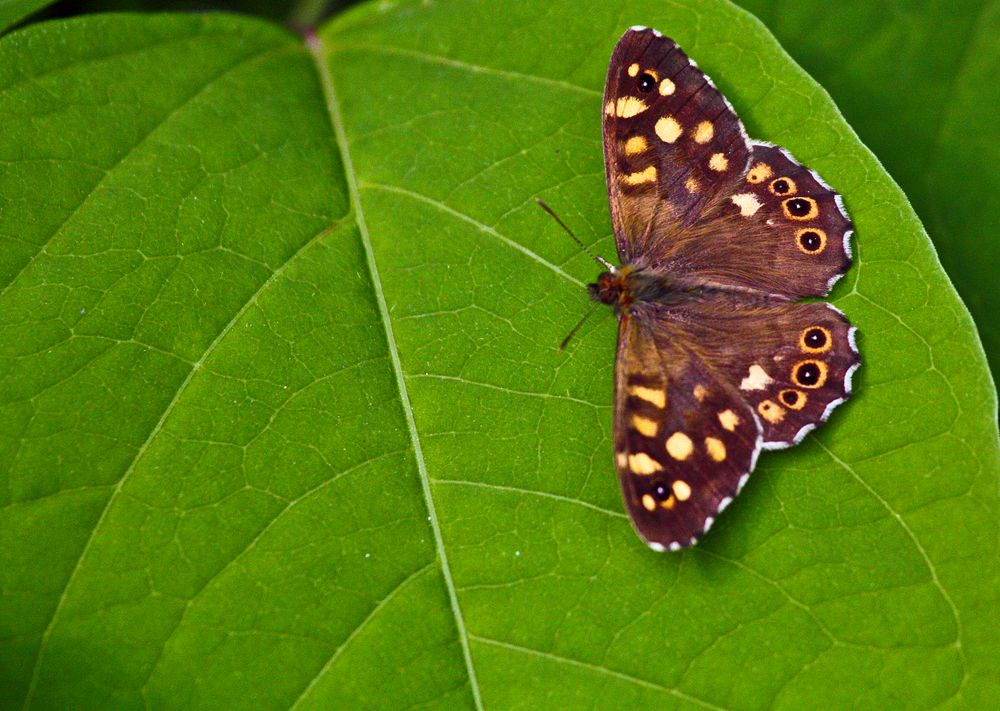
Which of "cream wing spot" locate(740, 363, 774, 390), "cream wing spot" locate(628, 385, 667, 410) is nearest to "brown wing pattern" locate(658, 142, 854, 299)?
"cream wing spot" locate(740, 363, 774, 390)

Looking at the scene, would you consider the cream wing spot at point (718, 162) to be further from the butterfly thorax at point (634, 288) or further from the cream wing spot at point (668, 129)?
the butterfly thorax at point (634, 288)

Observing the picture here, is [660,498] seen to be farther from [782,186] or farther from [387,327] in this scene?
[782,186]

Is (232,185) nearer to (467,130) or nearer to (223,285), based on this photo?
(223,285)

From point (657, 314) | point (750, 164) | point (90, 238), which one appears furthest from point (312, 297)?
point (750, 164)

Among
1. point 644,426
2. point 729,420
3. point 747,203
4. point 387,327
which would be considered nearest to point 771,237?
point 747,203

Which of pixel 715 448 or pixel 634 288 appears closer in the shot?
pixel 715 448

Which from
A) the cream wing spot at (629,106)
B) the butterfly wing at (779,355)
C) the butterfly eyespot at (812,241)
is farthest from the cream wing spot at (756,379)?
the cream wing spot at (629,106)

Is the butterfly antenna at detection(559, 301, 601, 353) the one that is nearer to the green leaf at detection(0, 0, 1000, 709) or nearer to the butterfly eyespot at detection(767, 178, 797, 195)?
the green leaf at detection(0, 0, 1000, 709)
